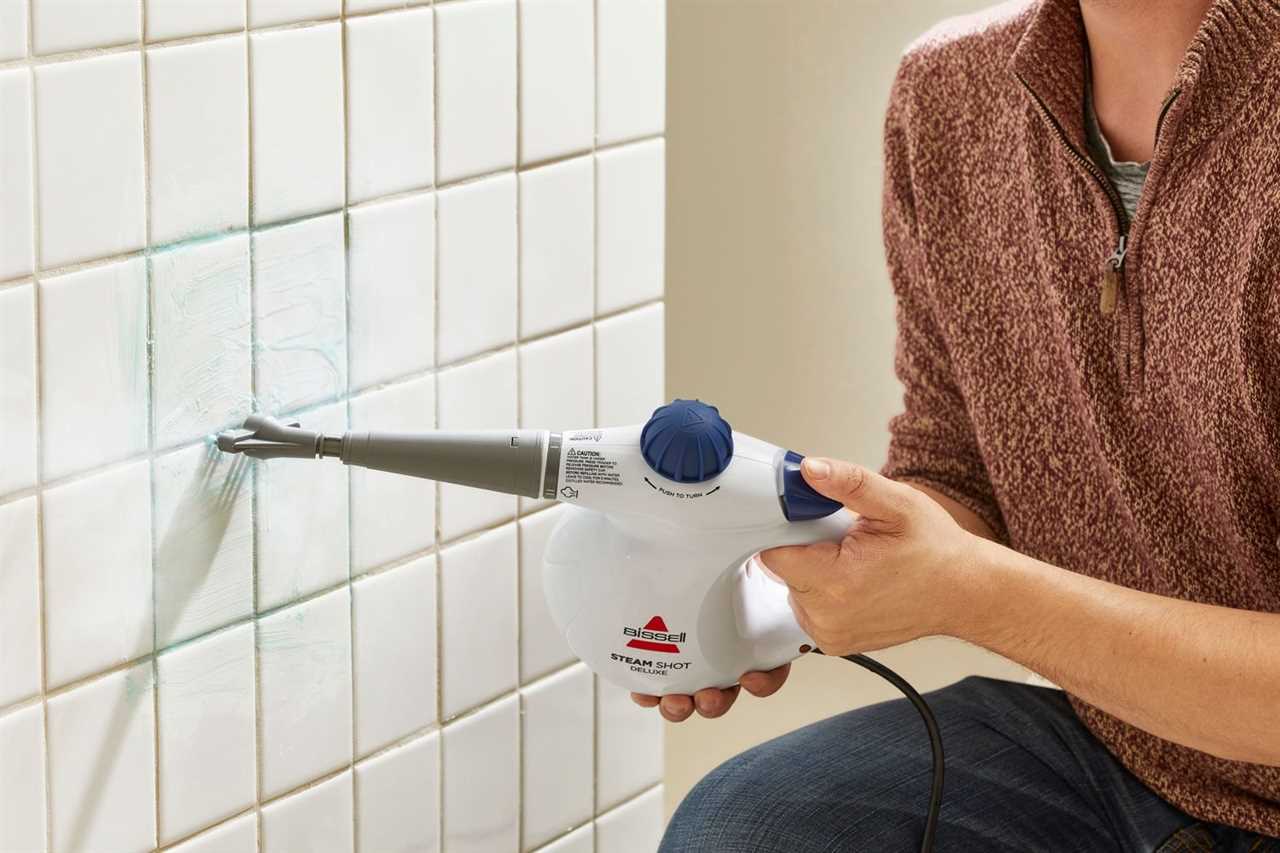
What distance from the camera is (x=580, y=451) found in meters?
0.84

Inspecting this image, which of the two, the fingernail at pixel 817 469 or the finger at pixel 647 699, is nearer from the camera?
the fingernail at pixel 817 469

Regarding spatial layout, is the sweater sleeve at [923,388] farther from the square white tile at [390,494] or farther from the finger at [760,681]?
the square white tile at [390,494]

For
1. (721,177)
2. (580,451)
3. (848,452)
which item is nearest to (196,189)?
(580,451)

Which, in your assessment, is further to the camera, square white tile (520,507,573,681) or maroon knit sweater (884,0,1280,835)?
square white tile (520,507,573,681)

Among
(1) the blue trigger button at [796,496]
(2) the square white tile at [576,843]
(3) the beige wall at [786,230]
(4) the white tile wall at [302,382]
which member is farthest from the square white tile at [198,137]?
(3) the beige wall at [786,230]

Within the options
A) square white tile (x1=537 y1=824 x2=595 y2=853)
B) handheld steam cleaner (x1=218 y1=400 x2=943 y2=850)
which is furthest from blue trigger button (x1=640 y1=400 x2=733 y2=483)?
square white tile (x1=537 y1=824 x2=595 y2=853)

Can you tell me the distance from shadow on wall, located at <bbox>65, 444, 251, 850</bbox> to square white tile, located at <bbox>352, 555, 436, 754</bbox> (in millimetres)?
118

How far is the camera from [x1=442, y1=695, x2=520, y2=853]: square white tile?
1.05 m

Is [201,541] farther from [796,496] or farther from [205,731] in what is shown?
[796,496]

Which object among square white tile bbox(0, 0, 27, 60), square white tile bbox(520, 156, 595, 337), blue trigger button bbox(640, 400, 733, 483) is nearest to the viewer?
square white tile bbox(0, 0, 27, 60)

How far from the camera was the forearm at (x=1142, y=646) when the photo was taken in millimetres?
867

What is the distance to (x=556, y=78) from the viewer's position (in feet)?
3.32

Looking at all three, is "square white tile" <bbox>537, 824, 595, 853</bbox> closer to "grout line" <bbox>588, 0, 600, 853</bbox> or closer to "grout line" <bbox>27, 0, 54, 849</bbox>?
"grout line" <bbox>588, 0, 600, 853</bbox>

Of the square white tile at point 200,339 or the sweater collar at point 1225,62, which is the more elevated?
the sweater collar at point 1225,62
